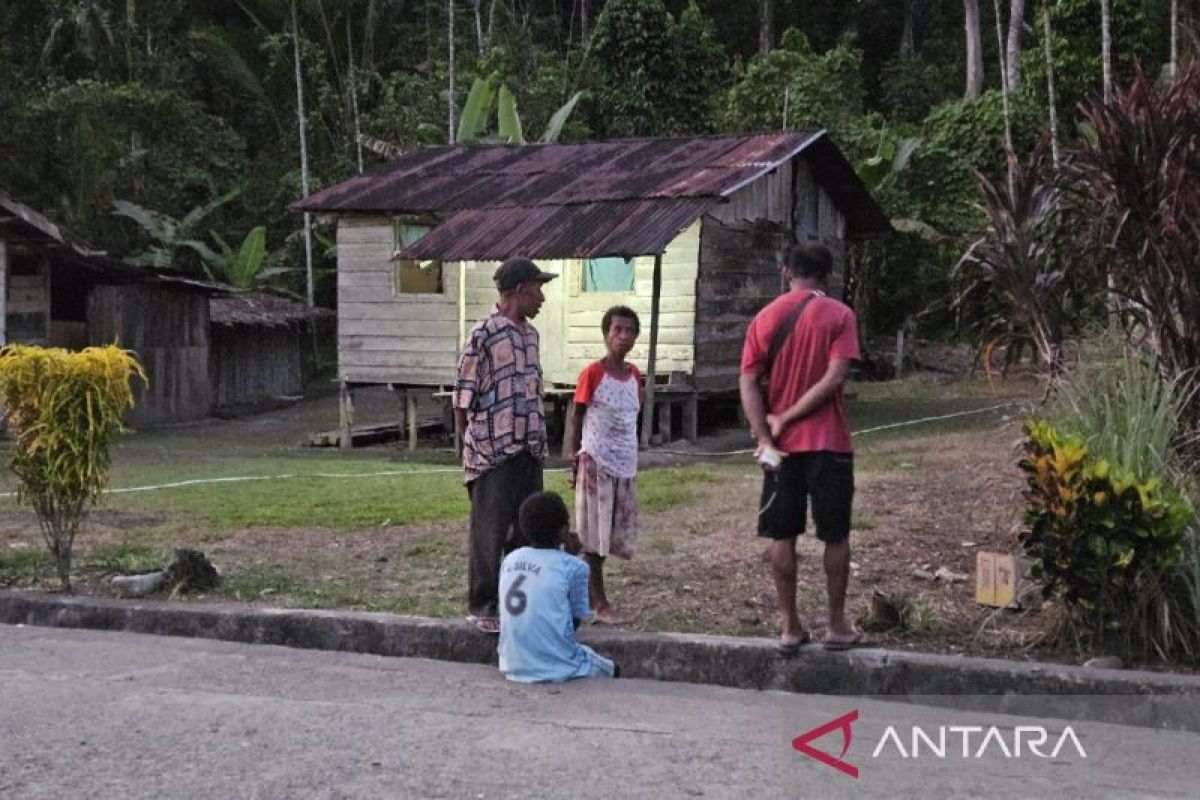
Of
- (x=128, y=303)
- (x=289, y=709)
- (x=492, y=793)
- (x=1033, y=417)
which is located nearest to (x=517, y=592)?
(x=289, y=709)

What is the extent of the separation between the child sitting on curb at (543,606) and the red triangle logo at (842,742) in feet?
3.90

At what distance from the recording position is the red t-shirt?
5.73 metres

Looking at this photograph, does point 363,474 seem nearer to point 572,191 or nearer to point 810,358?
point 572,191

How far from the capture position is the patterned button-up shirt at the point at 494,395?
20.9 ft

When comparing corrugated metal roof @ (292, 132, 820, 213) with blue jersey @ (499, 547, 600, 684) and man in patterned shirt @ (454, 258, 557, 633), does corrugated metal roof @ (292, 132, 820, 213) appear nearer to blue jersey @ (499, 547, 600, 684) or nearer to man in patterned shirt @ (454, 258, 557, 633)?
man in patterned shirt @ (454, 258, 557, 633)

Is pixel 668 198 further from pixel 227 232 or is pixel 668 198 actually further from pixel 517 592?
pixel 227 232

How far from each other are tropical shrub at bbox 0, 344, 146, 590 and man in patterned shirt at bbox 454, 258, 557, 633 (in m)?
2.31

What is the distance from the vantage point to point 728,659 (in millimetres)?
6012

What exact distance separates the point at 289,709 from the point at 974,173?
4974mm

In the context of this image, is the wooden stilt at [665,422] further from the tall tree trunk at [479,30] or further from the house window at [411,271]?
the tall tree trunk at [479,30]

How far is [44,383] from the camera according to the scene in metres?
7.62

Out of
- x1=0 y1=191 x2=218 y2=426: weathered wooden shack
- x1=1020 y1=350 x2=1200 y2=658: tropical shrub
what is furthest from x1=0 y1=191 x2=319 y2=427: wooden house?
x1=1020 y1=350 x2=1200 y2=658: tropical shrub

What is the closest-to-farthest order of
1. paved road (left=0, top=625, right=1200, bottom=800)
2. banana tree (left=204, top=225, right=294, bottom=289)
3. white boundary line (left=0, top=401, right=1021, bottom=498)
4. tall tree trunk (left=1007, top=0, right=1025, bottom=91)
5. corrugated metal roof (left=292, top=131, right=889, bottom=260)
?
paved road (left=0, top=625, right=1200, bottom=800) < white boundary line (left=0, top=401, right=1021, bottom=498) < corrugated metal roof (left=292, top=131, right=889, bottom=260) < banana tree (left=204, top=225, right=294, bottom=289) < tall tree trunk (left=1007, top=0, right=1025, bottom=91)

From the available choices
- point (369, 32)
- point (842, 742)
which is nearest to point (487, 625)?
point (842, 742)
